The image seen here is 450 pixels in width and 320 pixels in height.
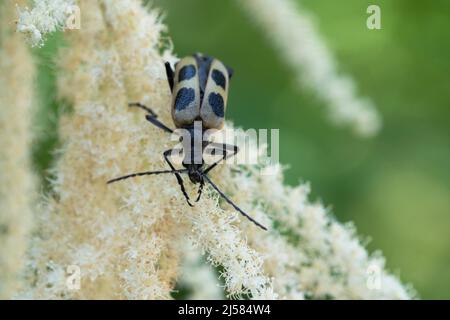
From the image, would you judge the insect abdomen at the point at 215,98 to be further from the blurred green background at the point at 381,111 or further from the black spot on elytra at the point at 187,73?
the blurred green background at the point at 381,111

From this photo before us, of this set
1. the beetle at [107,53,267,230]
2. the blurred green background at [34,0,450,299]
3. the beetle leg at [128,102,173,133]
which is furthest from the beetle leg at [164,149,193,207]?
the blurred green background at [34,0,450,299]

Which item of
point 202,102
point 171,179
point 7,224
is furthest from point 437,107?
point 7,224

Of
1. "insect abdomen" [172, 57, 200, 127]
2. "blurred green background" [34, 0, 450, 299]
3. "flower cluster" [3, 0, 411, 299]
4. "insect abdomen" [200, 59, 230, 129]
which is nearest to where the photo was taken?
"flower cluster" [3, 0, 411, 299]

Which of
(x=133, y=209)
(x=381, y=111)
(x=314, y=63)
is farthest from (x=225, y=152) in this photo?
(x=381, y=111)

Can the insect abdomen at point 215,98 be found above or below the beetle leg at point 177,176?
above

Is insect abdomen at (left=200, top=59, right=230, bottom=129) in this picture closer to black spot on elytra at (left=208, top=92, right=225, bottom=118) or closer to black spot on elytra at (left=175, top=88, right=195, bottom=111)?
black spot on elytra at (left=208, top=92, right=225, bottom=118)

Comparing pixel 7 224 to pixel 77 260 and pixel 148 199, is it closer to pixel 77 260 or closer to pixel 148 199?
pixel 77 260

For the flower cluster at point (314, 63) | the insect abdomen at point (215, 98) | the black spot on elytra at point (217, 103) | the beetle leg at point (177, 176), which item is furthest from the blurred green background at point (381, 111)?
the beetle leg at point (177, 176)
